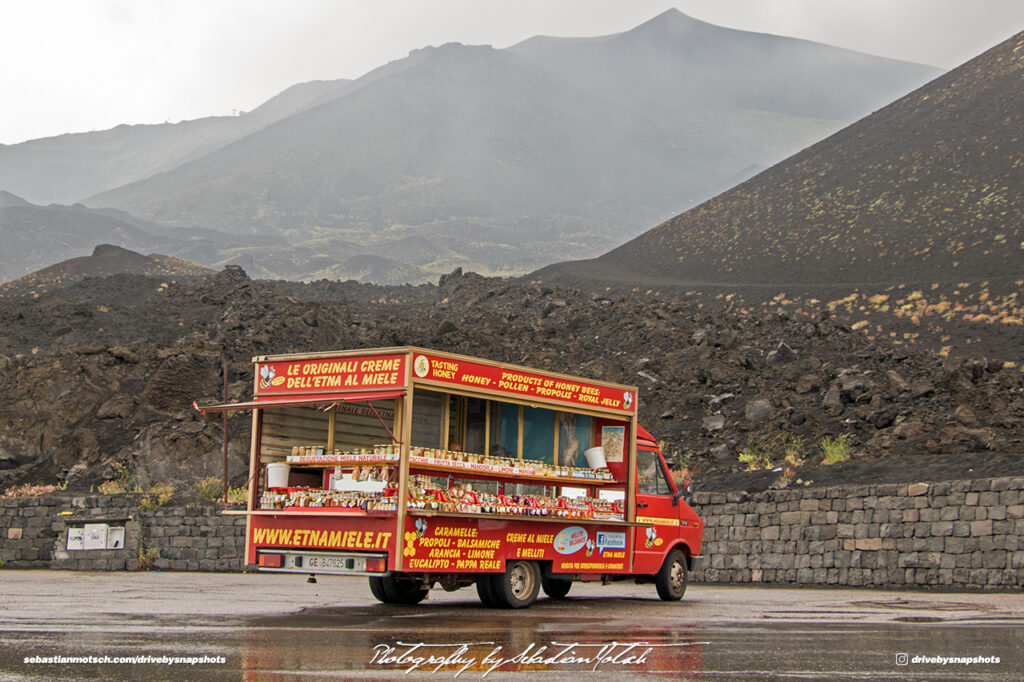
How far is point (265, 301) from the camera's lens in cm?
4806

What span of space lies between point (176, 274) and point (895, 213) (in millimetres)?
47380

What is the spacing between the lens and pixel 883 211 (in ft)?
220

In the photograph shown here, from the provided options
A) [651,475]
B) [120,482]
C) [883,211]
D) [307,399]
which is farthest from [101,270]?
[307,399]

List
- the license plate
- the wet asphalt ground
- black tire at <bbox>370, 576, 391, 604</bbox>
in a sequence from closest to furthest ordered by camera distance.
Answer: the wet asphalt ground → the license plate → black tire at <bbox>370, 576, 391, 604</bbox>

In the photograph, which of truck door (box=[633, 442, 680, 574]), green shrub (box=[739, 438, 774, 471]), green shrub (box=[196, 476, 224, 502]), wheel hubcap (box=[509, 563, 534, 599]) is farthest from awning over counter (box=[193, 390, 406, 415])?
green shrub (box=[739, 438, 774, 471])

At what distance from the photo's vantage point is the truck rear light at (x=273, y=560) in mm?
14852

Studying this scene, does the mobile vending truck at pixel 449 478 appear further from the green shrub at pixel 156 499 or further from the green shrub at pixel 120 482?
the green shrub at pixel 120 482

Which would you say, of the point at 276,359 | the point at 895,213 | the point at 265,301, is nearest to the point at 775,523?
the point at 276,359

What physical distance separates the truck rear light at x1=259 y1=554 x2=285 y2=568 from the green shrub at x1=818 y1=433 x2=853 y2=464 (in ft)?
53.9

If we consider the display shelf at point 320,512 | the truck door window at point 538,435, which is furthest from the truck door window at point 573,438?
the display shelf at point 320,512

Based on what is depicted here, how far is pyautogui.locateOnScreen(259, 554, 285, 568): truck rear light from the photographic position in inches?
585

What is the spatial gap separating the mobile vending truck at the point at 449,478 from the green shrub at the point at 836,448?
36.9 ft

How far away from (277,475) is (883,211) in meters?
58.5

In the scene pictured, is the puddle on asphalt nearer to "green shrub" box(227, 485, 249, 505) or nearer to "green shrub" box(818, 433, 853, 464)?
"green shrub" box(227, 485, 249, 505)
